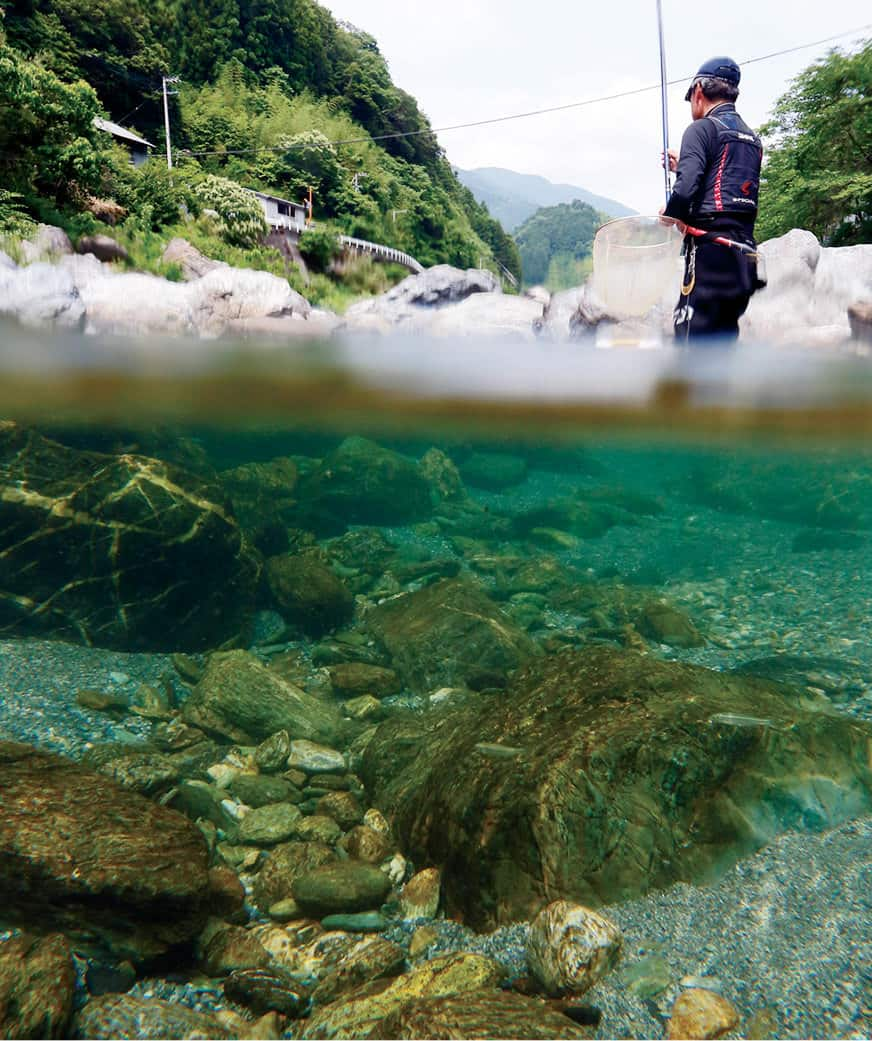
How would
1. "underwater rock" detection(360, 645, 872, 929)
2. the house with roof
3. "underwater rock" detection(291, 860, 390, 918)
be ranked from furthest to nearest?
the house with roof → "underwater rock" detection(291, 860, 390, 918) → "underwater rock" detection(360, 645, 872, 929)

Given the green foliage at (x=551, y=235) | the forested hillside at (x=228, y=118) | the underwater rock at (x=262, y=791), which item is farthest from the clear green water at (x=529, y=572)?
the forested hillside at (x=228, y=118)

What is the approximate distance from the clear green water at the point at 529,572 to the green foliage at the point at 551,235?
6191 mm

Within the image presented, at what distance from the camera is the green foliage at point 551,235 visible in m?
14.9

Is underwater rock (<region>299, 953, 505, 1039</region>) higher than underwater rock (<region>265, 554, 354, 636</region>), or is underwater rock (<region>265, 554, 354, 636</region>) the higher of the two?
underwater rock (<region>265, 554, 354, 636</region>)

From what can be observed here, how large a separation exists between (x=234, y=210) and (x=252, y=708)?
1057 inches

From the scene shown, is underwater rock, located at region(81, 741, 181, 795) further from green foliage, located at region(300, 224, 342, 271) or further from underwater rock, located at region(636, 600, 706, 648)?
green foliage, located at region(300, 224, 342, 271)

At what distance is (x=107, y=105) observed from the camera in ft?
131

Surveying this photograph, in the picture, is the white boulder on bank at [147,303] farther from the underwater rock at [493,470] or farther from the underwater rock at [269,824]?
the underwater rock at [269,824]

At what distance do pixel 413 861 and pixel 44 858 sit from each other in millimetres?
1929

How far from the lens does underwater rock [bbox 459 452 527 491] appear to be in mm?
10414

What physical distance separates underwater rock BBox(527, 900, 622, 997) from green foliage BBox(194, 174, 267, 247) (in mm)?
27264

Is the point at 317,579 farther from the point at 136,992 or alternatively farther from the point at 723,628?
the point at 723,628

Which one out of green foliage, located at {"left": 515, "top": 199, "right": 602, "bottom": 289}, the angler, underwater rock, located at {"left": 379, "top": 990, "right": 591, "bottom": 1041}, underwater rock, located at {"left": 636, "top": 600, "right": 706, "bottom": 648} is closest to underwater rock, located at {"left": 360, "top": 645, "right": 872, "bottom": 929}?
underwater rock, located at {"left": 379, "top": 990, "right": 591, "bottom": 1041}

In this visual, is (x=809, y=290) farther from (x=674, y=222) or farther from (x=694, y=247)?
(x=674, y=222)
